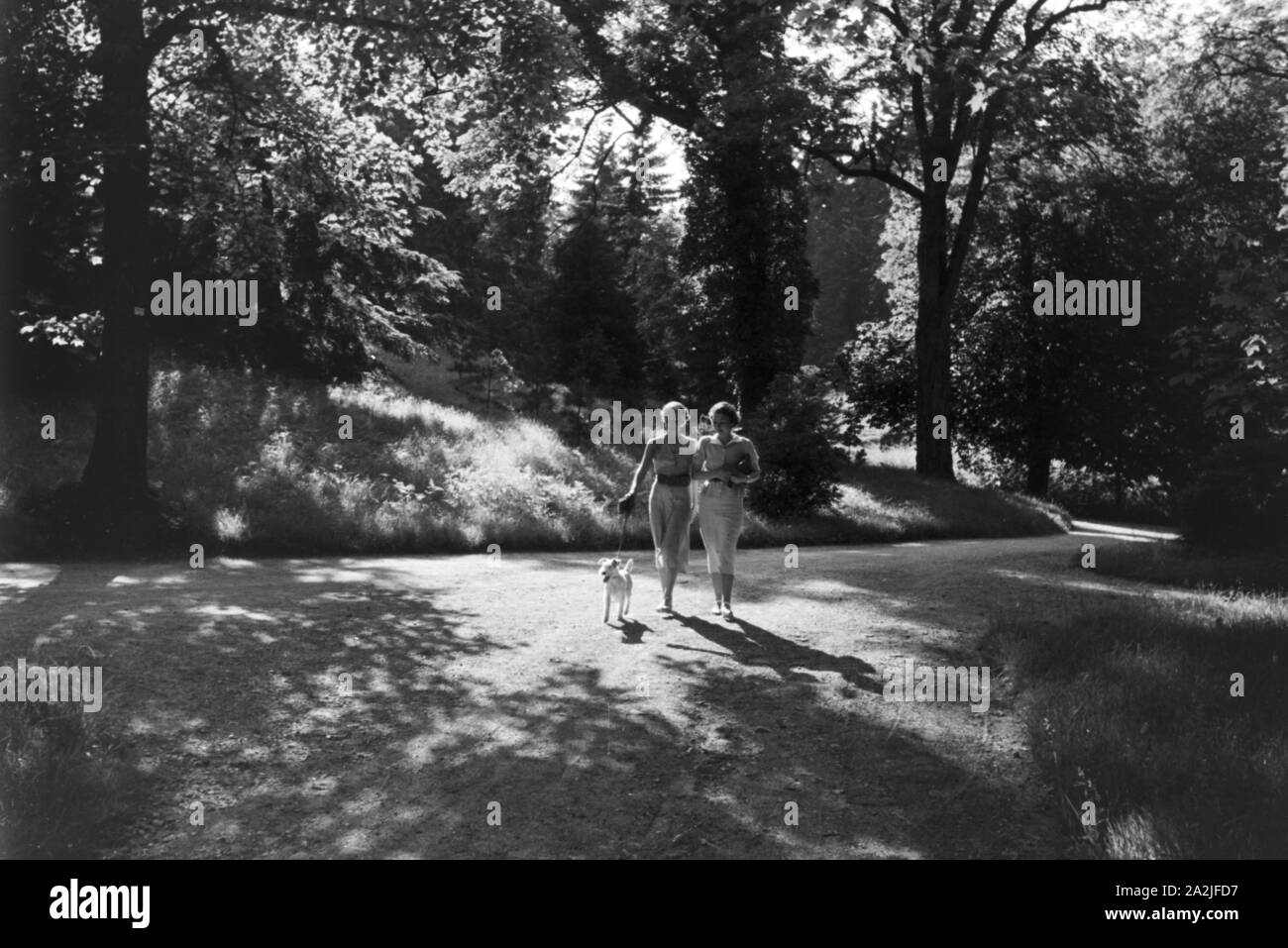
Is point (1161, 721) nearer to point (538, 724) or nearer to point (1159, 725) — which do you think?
point (1159, 725)

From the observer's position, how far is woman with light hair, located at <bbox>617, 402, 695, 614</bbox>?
1173 cm

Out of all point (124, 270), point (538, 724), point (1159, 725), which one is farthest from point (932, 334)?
point (538, 724)

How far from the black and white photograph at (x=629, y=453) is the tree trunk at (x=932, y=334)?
12cm

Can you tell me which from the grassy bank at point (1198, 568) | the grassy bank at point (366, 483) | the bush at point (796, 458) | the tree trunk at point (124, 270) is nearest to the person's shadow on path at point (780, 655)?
the grassy bank at point (1198, 568)

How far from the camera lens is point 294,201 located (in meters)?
20.0

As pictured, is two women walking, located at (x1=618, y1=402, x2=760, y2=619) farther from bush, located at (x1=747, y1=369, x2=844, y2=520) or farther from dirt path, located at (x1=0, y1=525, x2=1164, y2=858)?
bush, located at (x1=747, y1=369, x2=844, y2=520)

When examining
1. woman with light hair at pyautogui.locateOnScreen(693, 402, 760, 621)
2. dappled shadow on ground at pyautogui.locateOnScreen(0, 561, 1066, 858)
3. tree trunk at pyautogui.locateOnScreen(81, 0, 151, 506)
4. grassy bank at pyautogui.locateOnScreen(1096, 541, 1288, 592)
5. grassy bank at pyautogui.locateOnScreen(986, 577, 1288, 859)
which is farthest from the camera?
tree trunk at pyautogui.locateOnScreen(81, 0, 151, 506)

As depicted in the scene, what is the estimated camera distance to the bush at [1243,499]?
17656mm

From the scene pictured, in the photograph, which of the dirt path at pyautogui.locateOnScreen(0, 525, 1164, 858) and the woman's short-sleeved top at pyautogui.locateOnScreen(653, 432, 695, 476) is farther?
the woman's short-sleeved top at pyautogui.locateOnScreen(653, 432, 695, 476)

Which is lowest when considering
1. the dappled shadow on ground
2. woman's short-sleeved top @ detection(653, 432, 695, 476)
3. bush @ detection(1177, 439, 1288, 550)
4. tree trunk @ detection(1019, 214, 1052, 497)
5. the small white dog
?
the dappled shadow on ground

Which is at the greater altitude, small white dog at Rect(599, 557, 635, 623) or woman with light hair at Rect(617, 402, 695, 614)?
woman with light hair at Rect(617, 402, 695, 614)

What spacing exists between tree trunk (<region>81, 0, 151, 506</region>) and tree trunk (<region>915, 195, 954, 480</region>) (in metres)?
20.3

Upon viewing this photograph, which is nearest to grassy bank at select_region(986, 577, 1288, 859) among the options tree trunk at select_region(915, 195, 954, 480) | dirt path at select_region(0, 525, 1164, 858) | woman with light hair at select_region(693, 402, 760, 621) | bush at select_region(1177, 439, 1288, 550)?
dirt path at select_region(0, 525, 1164, 858)
